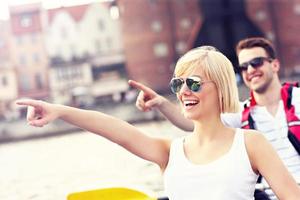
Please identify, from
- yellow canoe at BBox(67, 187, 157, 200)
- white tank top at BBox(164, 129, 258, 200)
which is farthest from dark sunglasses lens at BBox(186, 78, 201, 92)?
yellow canoe at BBox(67, 187, 157, 200)

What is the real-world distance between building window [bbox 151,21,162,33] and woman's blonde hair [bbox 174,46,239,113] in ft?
53.7

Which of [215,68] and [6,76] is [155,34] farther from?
[215,68]

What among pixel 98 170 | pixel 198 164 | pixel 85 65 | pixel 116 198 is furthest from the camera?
pixel 85 65

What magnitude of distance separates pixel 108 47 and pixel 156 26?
192 cm

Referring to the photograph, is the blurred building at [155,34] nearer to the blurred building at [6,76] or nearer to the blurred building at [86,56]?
the blurred building at [86,56]

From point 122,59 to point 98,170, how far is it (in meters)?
6.59

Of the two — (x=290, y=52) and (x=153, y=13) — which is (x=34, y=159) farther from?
(x=290, y=52)

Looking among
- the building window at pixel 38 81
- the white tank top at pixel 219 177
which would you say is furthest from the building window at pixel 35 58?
the white tank top at pixel 219 177

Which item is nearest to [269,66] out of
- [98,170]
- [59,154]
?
[98,170]

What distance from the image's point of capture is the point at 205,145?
1078 mm

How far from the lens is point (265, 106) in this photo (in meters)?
1.95

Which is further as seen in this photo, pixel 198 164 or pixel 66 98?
pixel 66 98

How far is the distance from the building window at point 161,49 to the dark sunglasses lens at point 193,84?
16123 millimetres

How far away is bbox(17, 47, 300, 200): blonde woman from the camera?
1.01m
